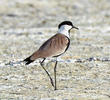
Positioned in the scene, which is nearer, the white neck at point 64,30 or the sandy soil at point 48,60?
the sandy soil at point 48,60

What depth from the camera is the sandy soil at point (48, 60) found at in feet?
28.1

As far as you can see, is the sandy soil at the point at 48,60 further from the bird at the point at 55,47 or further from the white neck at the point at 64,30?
the white neck at the point at 64,30

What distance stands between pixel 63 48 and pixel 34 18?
45.2 ft

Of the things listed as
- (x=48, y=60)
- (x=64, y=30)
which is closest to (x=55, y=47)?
(x=64, y=30)

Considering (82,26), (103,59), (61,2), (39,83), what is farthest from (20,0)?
(39,83)

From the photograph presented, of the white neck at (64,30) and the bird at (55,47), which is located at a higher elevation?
the white neck at (64,30)

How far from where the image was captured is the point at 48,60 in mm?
11539

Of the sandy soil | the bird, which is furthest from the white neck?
the sandy soil

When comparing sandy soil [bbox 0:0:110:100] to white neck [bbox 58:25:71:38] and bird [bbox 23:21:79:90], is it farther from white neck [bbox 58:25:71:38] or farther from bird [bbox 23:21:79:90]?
white neck [bbox 58:25:71:38]

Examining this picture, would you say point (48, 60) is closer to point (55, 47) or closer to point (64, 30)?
point (64, 30)

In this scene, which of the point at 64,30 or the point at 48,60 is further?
the point at 48,60

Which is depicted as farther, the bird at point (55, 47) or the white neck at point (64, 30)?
the white neck at point (64, 30)

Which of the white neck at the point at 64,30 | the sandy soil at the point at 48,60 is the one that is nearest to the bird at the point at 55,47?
the white neck at the point at 64,30

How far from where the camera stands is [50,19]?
71.3 ft
